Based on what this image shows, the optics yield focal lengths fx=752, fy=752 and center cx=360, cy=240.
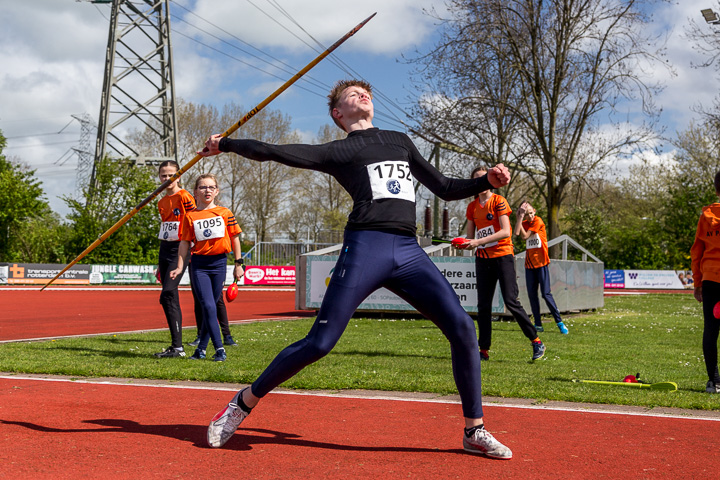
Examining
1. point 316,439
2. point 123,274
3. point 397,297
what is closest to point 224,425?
point 316,439

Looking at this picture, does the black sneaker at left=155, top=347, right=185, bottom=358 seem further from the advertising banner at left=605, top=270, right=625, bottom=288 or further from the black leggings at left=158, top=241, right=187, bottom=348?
the advertising banner at left=605, top=270, right=625, bottom=288

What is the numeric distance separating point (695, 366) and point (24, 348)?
7.46m

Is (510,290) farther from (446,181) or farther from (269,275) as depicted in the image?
(269,275)

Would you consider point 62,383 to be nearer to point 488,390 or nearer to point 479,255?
point 488,390

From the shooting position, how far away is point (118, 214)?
133 feet

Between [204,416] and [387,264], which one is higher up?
[387,264]

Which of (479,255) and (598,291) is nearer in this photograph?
(479,255)

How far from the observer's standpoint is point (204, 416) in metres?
4.84

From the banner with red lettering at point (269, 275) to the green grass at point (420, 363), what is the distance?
91.2ft

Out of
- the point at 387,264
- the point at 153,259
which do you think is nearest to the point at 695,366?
the point at 387,264

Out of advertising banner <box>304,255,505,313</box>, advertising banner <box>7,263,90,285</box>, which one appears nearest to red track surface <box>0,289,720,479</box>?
advertising banner <box>304,255,505,313</box>

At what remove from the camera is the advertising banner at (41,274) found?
3591cm

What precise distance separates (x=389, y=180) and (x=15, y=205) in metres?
41.4

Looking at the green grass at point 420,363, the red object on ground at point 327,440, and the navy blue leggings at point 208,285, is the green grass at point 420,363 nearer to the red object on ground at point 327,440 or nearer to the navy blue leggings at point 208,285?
the navy blue leggings at point 208,285
